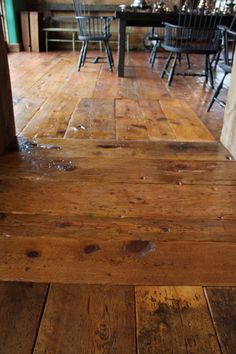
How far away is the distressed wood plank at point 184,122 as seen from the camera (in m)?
2.03

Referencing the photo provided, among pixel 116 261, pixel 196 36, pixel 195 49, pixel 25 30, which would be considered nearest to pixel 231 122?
pixel 116 261

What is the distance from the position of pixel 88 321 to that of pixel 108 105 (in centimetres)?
208

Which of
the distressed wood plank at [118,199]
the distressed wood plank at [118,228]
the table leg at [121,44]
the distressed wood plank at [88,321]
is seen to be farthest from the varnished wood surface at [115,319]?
the table leg at [121,44]

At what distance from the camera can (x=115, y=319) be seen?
31.1 inches

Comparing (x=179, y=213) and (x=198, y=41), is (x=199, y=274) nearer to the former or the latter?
(x=179, y=213)

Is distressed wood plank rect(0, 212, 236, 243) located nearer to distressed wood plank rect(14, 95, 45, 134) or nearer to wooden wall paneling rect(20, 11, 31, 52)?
distressed wood plank rect(14, 95, 45, 134)

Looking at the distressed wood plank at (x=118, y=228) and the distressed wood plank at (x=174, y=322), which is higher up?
the distressed wood plank at (x=174, y=322)

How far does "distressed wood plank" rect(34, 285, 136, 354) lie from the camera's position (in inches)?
28.4

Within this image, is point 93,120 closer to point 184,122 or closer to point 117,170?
point 184,122

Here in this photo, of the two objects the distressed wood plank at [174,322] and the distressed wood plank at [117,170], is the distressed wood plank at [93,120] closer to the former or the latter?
the distressed wood plank at [117,170]

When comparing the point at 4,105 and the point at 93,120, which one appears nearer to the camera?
the point at 4,105

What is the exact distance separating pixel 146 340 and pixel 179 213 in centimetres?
56

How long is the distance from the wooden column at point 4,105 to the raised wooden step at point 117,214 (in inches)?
4.1

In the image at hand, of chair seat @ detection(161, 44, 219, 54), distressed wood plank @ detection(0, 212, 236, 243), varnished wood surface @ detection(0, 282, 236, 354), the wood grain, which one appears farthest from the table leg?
varnished wood surface @ detection(0, 282, 236, 354)
